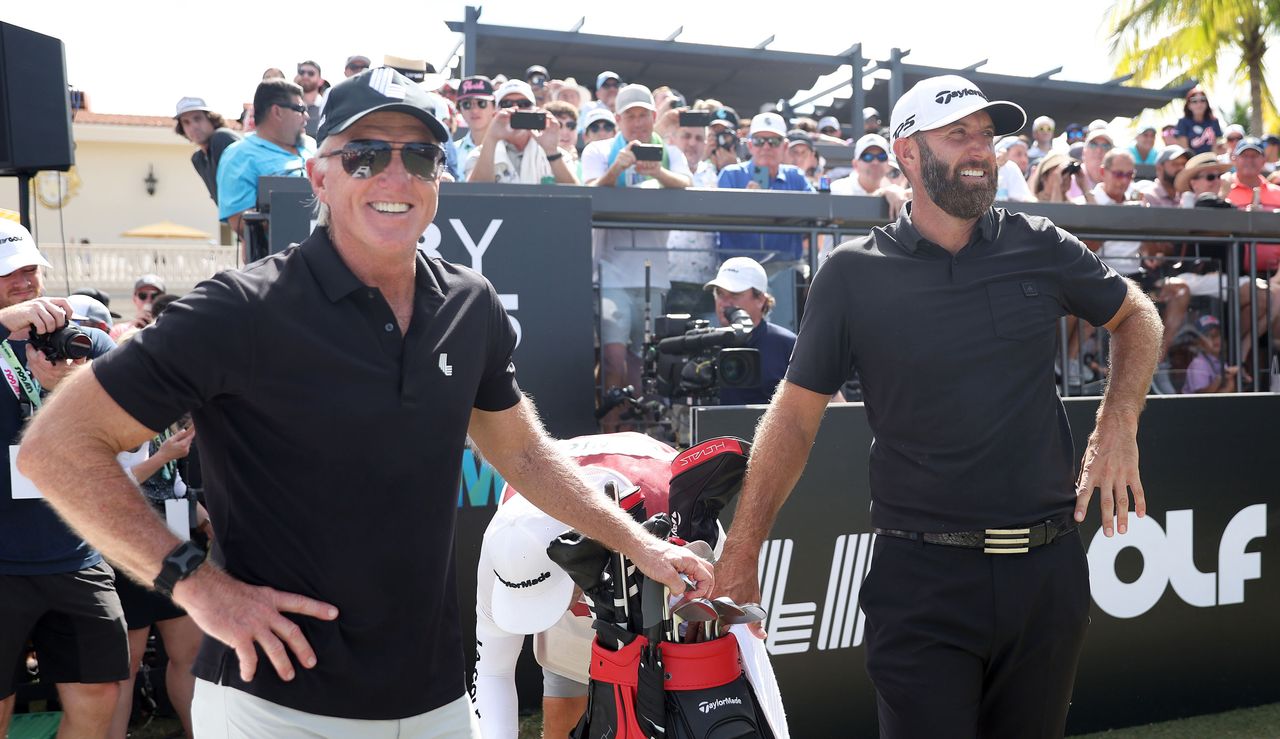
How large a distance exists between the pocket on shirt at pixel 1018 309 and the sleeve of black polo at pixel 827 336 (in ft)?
1.27

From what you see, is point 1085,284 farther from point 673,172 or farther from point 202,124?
point 202,124

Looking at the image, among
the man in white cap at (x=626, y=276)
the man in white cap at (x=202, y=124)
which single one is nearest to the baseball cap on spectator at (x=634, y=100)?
the man in white cap at (x=626, y=276)

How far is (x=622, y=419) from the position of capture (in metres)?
5.80

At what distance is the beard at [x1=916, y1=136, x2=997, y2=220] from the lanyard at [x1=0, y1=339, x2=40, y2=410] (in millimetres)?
3143

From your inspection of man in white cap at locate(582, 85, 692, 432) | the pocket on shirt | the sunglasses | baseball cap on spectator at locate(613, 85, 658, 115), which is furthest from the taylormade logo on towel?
baseball cap on spectator at locate(613, 85, 658, 115)

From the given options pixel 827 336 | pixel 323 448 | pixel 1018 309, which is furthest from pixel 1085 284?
pixel 323 448

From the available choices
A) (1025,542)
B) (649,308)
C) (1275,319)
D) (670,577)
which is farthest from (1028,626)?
(1275,319)

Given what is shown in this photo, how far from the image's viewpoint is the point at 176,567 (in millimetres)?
1826

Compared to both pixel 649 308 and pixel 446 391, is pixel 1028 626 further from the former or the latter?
pixel 649 308

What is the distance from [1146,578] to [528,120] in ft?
12.8

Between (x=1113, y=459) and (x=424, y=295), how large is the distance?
1.96 meters

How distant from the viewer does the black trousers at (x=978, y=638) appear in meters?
2.83

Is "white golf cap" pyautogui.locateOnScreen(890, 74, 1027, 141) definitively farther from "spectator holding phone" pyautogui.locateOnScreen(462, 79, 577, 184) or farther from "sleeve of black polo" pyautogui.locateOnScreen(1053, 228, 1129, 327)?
"spectator holding phone" pyautogui.locateOnScreen(462, 79, 577, 184)

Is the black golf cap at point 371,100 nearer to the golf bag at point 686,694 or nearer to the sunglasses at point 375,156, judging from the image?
the sunglasses at point 375,156
